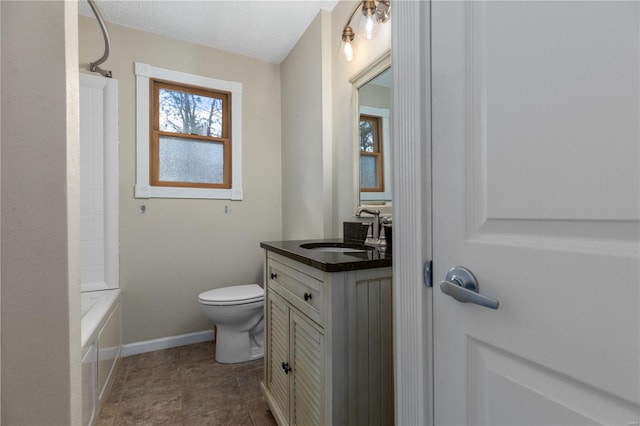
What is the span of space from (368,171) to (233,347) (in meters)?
1.59

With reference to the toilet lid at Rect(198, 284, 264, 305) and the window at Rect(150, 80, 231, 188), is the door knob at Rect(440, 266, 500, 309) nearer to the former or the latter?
the toilet lid at Rect(198, 284, 264, 305)

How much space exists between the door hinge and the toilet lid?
A: 1.64m

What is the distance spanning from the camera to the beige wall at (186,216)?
2.31 m

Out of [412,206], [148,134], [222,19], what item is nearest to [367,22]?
[222,19]

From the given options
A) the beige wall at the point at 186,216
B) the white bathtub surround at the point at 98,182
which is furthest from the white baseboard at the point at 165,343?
the white bathtub surround at the point at 98,182

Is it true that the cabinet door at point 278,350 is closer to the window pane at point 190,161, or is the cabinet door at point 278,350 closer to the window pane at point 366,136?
the window pane at point 366,136

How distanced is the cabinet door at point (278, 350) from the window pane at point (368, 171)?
84cm

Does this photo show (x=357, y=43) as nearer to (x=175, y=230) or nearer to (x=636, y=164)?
(x=636, y=164)

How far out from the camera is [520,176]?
0.52 metres

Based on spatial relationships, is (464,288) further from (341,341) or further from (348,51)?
(348,51)

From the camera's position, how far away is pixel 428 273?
0.69 meters

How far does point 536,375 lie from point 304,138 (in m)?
2.15

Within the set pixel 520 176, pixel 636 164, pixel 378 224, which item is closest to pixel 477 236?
pixel 520 176

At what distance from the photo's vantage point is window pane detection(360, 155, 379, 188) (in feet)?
5.80
